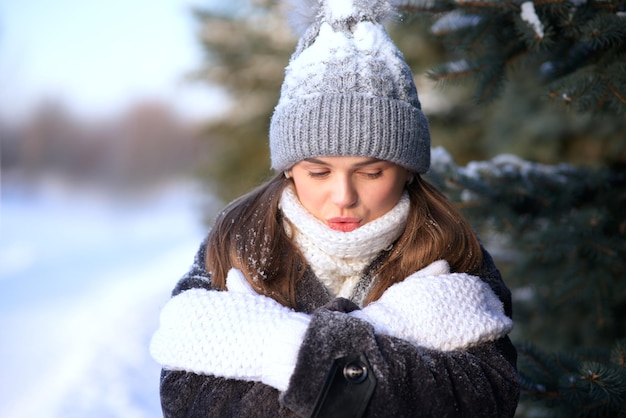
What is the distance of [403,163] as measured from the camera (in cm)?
201

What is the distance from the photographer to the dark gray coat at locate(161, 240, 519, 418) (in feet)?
5.21

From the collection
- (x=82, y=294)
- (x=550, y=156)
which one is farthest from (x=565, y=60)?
(x=82, y=294)

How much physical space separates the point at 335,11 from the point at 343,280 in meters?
0.85

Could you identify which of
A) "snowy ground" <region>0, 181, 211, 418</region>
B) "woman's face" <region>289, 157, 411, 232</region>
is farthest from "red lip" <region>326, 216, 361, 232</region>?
"snowy ground" <region>0, 181, 211, 418</region>

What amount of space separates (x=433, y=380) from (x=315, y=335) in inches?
12.6

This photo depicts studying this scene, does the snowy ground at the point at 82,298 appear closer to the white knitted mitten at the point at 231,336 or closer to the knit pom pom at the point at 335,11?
the white knitted mitten at the point at 231,336

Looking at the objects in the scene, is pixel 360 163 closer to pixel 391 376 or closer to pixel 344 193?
pixel 344 193

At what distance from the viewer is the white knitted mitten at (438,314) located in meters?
1.75

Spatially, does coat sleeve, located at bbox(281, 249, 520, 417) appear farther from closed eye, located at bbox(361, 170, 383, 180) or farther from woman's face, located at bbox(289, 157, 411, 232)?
closed eye, located at bbox(361, 170, 383, 180)

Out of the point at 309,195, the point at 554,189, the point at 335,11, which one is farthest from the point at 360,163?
the point at 554,189

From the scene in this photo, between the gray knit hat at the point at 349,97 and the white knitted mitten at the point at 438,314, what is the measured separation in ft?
1.31

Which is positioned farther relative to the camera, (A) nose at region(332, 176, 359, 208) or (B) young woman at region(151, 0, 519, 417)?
(A) nose at region(332, 176, 359, 208)

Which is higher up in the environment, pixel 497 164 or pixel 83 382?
pixel 497 164

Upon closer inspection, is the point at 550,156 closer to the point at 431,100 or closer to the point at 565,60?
the point at 431,100
